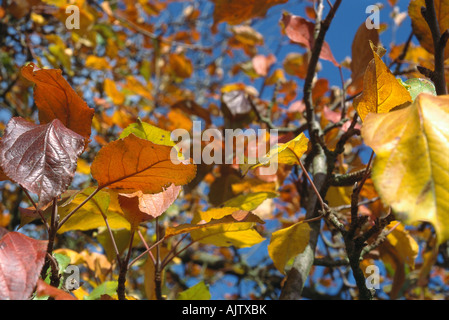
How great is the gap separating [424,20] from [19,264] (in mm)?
803

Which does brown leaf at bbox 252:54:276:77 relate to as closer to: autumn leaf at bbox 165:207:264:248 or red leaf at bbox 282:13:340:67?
red leaf at bbox 282:13:340:67

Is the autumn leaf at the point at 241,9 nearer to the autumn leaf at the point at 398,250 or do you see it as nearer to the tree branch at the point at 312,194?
the tree branch at the point at 312,194

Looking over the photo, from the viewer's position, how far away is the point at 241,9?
0.89m

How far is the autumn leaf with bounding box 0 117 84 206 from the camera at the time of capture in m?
0.41

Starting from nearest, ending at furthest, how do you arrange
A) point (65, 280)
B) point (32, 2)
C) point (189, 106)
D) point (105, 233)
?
1. point (65, 280)
2. point (105, 233)
3. point (189, 106)
4. point (32, 2)

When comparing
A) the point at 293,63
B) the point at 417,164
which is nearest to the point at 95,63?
the point at 293,63

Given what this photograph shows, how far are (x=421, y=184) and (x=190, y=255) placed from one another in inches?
72.4

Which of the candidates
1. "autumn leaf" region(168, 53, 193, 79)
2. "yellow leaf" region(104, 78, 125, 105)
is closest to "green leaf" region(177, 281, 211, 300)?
"yellow leaf" region(104, 78, 125, 105)

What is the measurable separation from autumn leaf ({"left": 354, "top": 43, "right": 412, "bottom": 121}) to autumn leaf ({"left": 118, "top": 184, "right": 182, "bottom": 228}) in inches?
12.5

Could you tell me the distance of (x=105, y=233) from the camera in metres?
0.86

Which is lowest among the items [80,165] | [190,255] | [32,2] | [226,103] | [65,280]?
[190,255]

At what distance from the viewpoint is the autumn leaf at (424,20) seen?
0.65 metres

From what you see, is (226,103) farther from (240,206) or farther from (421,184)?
(421,184)
